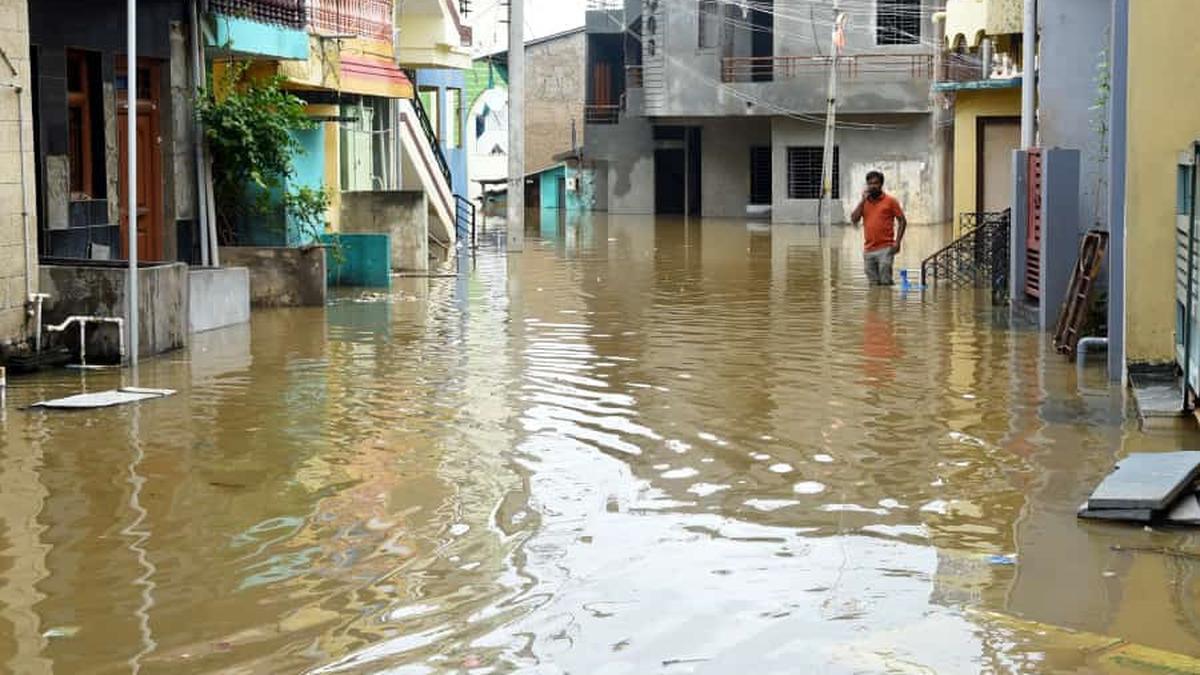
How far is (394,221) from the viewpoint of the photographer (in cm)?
2912

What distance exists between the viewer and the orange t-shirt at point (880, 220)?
79.0ft

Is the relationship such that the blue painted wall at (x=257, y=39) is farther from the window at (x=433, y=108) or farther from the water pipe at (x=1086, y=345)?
the window at (x=433, y=108)

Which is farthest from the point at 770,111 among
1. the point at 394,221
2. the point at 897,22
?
the point at 394,221

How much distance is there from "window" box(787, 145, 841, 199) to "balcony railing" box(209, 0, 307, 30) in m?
31.1

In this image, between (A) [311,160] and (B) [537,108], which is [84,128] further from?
(B) [537,108]

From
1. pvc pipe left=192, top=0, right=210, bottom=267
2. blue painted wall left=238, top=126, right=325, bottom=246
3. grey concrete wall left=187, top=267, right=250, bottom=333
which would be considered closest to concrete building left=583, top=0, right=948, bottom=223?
blue painted wall left=238, top=126, right=325, bottom=246

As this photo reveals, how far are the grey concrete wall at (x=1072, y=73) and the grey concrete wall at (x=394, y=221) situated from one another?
12.1 m

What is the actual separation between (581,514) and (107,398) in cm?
536

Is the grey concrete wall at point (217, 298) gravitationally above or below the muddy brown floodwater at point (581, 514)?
above

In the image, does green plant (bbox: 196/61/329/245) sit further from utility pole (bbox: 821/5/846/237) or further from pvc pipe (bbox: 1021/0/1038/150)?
utility pole (bbox: 821/5/846/237)

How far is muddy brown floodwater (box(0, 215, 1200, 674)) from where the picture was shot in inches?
278

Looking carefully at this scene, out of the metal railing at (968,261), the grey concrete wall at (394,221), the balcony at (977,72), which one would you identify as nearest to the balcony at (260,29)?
the grey concrete wall at (394,221)

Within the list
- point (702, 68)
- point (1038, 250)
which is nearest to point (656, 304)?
point (1038, 250)

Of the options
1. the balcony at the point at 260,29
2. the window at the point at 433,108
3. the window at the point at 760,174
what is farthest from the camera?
the window at the point at 760,174
